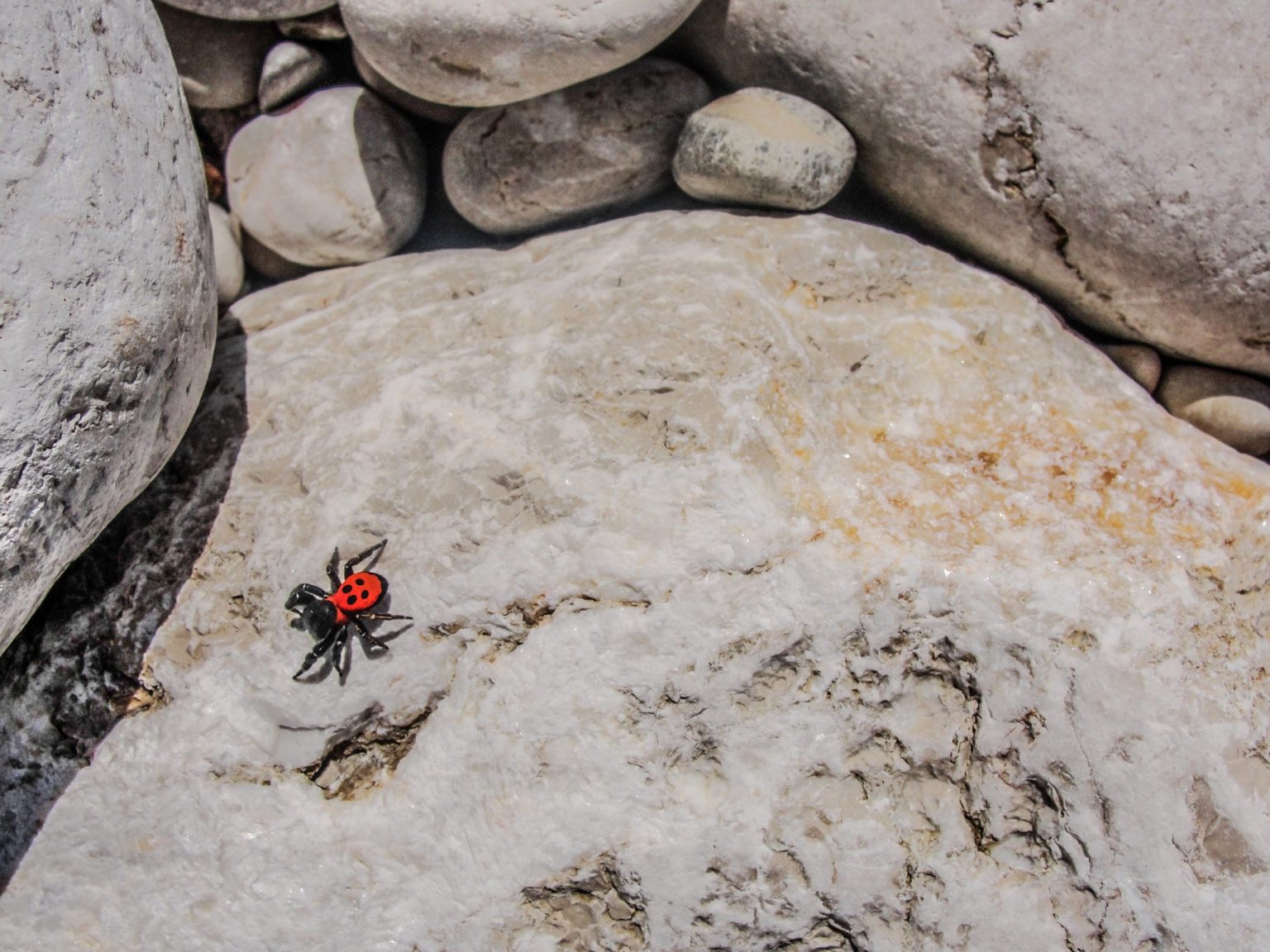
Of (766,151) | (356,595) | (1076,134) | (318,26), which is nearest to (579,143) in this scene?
(766,151)

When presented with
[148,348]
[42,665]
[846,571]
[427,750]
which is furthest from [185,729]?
[846,571]

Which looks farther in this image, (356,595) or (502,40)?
(502,40)

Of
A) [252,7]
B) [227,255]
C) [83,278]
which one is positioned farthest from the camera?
[227,255]

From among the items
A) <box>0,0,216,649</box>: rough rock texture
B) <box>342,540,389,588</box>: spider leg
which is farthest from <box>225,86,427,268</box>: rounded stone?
<box>342,540,389,588</box>: spider leg

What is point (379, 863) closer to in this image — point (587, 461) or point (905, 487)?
point (587, 461)

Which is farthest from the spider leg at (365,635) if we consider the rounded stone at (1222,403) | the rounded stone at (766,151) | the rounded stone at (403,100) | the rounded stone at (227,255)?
the rounded stone at (1222,403)

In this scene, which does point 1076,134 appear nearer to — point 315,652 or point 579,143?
point 579,143
